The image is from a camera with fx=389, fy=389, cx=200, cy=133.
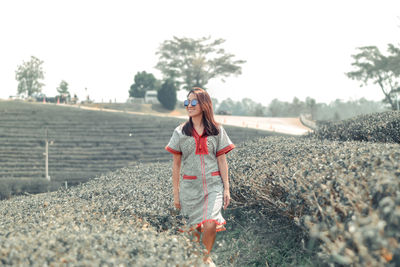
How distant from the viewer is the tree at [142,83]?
6931 cm

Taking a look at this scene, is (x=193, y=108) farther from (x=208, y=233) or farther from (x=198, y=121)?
(x=208, y=233)

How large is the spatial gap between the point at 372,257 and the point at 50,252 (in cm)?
225

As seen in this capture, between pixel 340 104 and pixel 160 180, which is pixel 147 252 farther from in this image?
pixel 340 104

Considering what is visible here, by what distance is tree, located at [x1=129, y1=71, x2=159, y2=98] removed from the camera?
69.3 meters

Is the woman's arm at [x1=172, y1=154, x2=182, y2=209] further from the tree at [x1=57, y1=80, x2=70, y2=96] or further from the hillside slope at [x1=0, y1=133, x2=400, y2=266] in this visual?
the tree at [x1=57, y1=80, x2=70, y2=96]

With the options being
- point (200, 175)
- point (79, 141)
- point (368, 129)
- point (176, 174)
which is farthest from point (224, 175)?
point (79, 141)

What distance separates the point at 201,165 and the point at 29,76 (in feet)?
216

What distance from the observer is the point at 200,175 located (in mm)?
4457

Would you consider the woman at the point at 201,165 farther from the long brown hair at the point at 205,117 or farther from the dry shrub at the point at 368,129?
the dry shrub at the point at 368,129

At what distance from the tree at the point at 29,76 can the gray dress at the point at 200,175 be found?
65.0 meters

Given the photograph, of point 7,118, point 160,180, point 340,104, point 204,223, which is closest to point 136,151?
point 7,118

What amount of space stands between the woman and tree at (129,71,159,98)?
65250 mm

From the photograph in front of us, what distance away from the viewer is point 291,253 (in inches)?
191

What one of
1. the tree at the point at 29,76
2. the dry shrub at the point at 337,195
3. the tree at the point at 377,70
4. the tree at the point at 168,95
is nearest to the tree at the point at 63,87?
the tree at the point at 29,76
